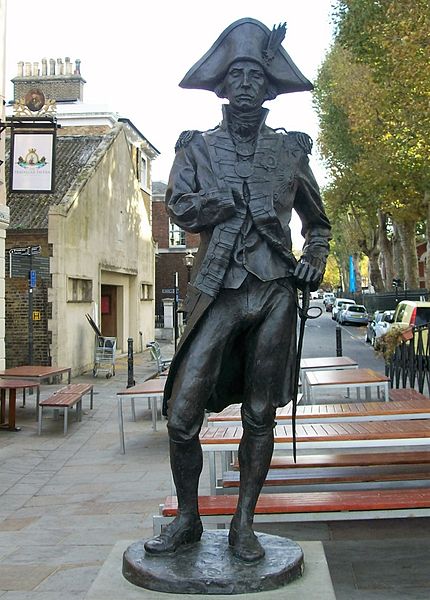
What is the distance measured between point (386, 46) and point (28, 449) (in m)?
15.5

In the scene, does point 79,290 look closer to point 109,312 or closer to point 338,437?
point 109,312

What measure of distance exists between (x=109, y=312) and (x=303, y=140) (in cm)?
2277

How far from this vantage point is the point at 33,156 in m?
15.8

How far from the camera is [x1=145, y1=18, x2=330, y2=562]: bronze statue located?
3674 mm

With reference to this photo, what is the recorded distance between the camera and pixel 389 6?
19.9 metres

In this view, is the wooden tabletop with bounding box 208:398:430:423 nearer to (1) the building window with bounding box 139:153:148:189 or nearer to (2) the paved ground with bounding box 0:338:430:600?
(2) the paved ground with bounding box 0:338:430:600

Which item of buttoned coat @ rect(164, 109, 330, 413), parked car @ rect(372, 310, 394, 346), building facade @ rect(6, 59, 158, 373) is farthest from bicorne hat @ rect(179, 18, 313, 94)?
parked car @ rect(372, 310, 394, 346)

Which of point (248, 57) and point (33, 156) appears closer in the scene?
point (248, 57)

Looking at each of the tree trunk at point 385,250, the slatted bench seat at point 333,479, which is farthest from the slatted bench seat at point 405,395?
the tree trunk at point 385,250

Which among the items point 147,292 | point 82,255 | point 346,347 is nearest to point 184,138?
point 82,255

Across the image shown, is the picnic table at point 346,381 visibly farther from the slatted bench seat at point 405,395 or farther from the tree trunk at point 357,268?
the tree trunk at point 357,268

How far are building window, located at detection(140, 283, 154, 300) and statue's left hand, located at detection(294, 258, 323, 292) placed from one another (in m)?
24.7

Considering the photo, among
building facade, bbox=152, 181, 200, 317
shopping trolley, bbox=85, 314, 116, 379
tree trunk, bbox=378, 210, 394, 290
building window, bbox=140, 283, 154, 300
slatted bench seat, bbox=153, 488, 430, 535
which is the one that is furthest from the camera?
building facade, bbox=152, 181, 200, 317

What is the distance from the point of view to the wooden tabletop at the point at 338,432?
5.54m
